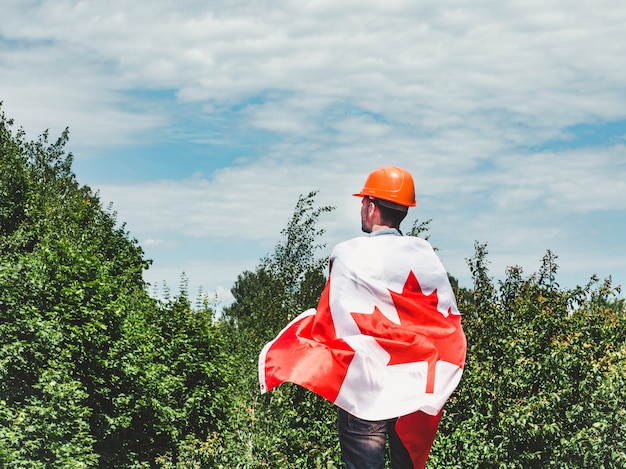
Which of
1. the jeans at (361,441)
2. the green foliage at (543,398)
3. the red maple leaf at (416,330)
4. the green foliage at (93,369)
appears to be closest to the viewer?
the jeans at (361,441)

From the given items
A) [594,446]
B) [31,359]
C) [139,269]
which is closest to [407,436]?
[594,446]

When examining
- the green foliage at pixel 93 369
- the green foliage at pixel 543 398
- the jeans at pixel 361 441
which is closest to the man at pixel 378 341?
the jeans at pixel 361 441

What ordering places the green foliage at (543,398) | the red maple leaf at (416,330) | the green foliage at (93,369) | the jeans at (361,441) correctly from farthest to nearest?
the green foliage at (93,369) < the green foliage at (543,398) < the red maple leaf at (416,330) < the jeans at (361,441)

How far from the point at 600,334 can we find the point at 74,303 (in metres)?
7.54

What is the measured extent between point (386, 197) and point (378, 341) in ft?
2.62

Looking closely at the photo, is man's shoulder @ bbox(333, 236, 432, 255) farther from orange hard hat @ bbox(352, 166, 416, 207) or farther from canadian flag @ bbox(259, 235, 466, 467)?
orange hard hat @ bbox(352, 166, 416, 207)

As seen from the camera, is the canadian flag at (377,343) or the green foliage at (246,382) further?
the green foliage at (246,382)

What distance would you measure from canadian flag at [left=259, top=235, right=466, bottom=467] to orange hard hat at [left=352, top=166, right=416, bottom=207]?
225 mm

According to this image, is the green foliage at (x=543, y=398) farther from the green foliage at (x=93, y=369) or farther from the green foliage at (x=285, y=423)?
the green foliage at (x=93, y=369)

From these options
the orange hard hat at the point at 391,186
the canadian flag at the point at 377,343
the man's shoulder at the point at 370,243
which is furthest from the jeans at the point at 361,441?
the orange hard hat at the point at 391,186

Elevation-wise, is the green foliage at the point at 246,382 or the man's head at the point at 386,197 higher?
the man's head at the point at 386,197

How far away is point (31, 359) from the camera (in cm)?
989

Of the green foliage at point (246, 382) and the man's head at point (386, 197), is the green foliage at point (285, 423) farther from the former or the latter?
the man's head at point (386, 197)

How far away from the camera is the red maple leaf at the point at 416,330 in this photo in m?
4.46
